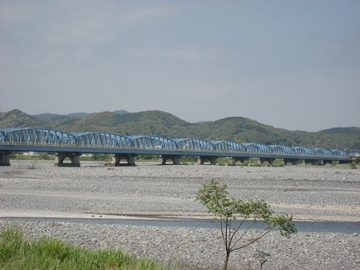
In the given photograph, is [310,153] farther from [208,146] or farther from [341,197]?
[341,197]

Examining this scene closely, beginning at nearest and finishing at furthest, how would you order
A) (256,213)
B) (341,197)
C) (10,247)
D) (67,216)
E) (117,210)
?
(10,247) < (256,213) < (67,216) < (117,210) < (341,197)

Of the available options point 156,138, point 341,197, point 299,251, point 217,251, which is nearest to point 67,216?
point 217,251

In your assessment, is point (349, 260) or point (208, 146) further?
point (208, 146)

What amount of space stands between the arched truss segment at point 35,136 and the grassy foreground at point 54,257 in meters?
70.6

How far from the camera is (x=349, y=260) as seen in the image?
16234mm

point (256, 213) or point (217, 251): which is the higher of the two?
point (256, 213)

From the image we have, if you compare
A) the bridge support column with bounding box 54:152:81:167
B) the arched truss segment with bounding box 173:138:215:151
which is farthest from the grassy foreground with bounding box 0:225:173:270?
the arched truss segment with bounding box 173:138:215:151

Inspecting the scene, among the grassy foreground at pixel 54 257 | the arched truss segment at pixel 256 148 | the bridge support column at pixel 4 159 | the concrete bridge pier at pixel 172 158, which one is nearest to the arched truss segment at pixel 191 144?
the concrete bridge pier at pixel 172 158

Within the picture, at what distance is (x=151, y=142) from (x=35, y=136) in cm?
3355

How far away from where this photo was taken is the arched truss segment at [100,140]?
9462cm

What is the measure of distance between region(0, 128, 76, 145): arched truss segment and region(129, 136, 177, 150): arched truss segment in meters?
20.6

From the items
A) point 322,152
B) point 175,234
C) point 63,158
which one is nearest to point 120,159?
point 63,158

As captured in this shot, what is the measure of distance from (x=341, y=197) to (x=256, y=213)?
26675 millimetres

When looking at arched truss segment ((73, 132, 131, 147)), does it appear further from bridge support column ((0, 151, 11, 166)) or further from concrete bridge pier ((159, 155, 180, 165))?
bridge support column ((0, 151, 11, 166))
